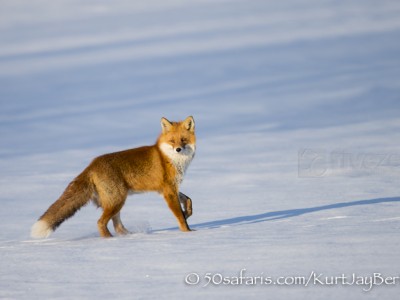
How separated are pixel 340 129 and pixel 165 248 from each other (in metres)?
9.69

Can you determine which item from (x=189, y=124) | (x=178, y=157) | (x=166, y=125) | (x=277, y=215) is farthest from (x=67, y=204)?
(x=277, y=215)

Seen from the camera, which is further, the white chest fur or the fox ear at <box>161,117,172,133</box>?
the fox ear at <box>161,117,172,133</box>

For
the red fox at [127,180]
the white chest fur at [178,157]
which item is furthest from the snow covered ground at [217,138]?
the white chest fur at [178,157]

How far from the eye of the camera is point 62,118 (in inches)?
747

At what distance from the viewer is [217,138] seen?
619 inches

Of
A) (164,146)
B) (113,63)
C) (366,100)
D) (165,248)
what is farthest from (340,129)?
(113,63)

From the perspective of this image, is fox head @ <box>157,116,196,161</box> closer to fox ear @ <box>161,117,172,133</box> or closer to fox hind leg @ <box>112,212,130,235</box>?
fox ear @ <box>161,117,172,133</box>

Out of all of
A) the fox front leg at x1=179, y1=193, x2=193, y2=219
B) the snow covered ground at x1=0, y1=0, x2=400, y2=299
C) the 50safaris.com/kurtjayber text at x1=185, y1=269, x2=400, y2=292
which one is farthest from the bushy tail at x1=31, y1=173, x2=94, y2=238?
the 50safaris.com/kurtjayber text at x1=185, y1=269, x2=400, y2=292

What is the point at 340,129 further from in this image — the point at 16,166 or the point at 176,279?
the point at 176,279

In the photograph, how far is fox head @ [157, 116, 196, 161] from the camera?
788 cm

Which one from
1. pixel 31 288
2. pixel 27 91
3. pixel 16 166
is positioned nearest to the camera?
pixel 31 288

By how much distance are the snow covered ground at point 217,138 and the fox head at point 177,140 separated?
2.60 feet

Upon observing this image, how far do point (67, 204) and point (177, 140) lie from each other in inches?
51.1

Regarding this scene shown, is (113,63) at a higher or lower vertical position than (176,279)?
higher
